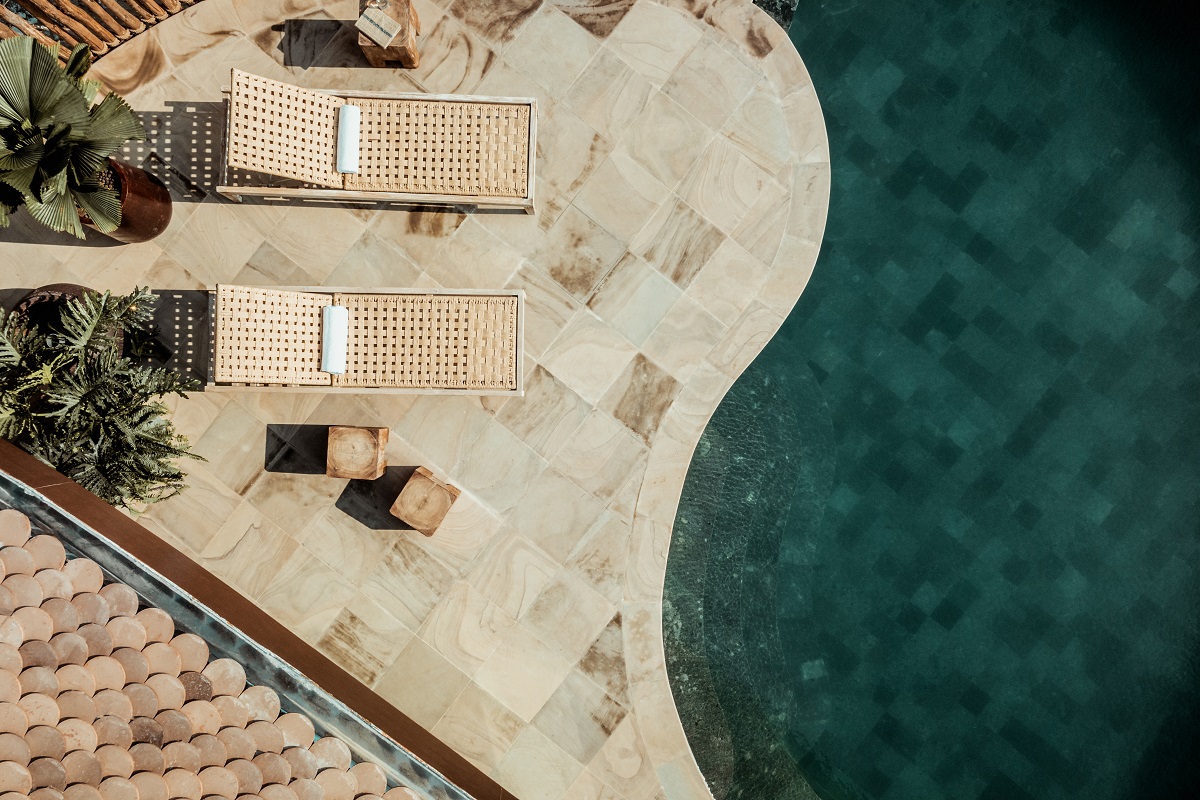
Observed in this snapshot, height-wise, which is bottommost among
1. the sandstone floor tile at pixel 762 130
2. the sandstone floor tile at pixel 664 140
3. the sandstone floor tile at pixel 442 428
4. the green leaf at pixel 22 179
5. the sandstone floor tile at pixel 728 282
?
the sandstone floor tile at pixel 442 428

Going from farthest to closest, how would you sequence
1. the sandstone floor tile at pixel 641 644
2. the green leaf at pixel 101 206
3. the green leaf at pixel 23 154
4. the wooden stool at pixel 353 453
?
the sandstone floor tile at pixel 641 644, the wooden stool at pixel 353 453, the green leaf at pixel 101 206, the green leaf at pixel 23 154

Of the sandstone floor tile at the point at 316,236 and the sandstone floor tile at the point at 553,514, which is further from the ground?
the sandstone floor tile at the point at 316,236

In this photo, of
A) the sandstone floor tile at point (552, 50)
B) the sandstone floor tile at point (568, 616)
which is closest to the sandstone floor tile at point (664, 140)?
the sandstone floor tile at point (552, 50)

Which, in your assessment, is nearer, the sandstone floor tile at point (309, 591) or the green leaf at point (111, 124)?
the green leaf at point (111, 124)

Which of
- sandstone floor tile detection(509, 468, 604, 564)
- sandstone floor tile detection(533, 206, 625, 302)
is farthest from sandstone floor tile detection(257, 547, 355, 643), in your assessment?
sandstone floor tile detection(533, 206, 625, 302)

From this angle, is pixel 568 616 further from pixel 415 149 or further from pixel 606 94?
pixel 606 94

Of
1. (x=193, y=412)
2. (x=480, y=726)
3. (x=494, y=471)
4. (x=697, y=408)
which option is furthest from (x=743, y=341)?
(x=193, y=412)

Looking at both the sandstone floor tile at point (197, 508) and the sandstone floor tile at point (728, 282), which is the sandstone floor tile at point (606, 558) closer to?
the sandstone floor tile at point (728, 282)
